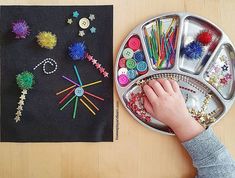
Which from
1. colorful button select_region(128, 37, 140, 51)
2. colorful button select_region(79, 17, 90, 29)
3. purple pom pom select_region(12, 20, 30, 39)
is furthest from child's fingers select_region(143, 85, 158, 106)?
purple pom pom select_region(12, 20, 30, 39)

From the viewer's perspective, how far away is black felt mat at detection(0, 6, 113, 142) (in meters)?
0.88

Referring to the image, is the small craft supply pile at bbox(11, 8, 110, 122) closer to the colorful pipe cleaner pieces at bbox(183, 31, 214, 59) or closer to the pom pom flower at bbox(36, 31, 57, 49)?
the pom pom flower at bbox(36, 31, 57, 49)

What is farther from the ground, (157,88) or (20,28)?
(20,28)

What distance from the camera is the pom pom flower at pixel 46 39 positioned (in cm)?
86

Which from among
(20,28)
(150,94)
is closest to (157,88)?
(150,94)

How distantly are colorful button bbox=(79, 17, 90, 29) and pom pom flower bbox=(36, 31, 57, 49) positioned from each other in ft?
0.24

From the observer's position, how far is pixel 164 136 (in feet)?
2.91

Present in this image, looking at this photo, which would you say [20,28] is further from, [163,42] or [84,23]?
[163,42]

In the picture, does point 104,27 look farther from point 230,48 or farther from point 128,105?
point 230,48

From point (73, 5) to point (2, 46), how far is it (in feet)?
0.69

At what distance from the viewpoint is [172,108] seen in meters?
0.84

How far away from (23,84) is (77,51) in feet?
0.52

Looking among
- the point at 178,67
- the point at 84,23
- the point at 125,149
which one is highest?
the point at 84,23

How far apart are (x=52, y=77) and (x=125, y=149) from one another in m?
0.26
